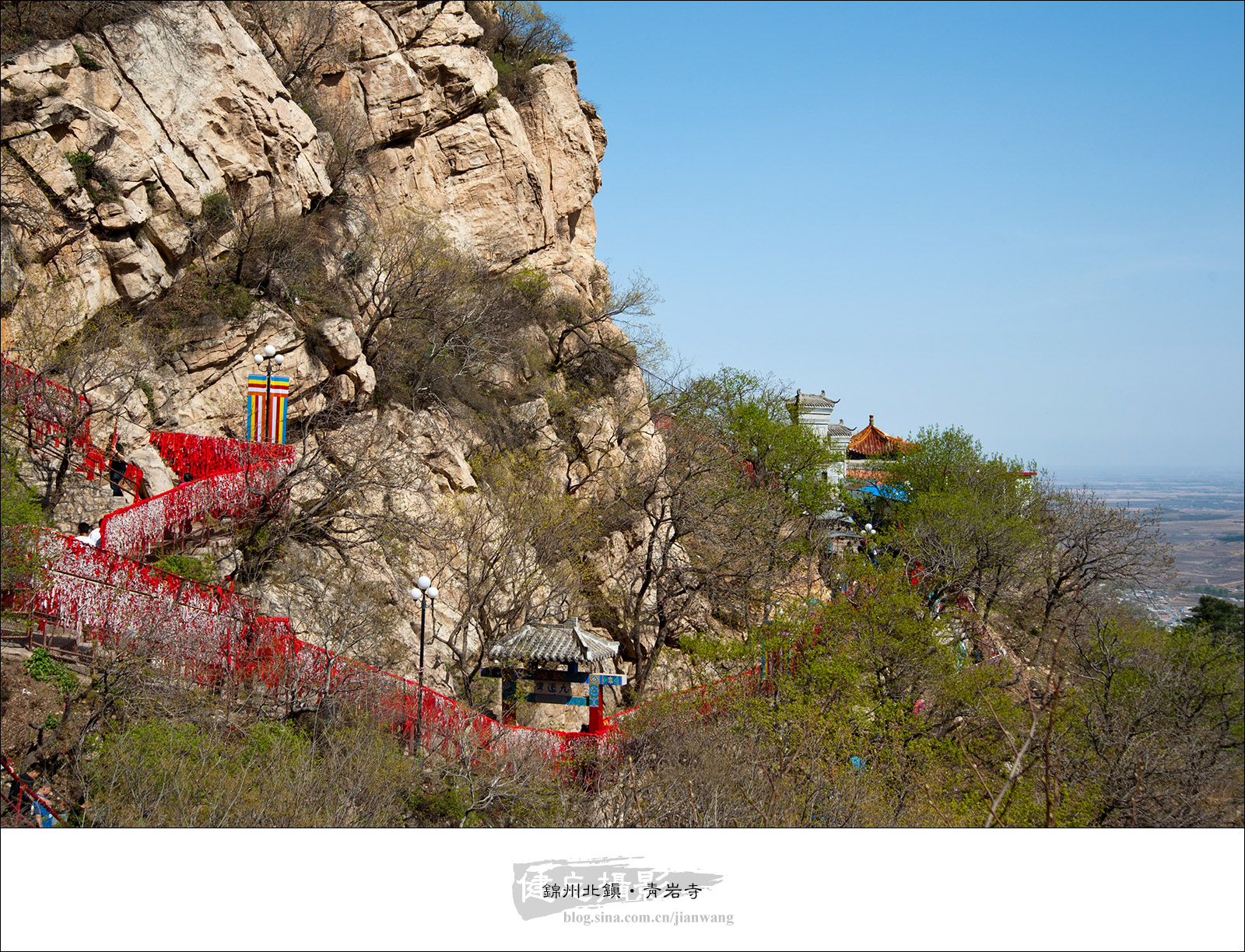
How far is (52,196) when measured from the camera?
11.5 metres

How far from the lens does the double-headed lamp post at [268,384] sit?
13.4m

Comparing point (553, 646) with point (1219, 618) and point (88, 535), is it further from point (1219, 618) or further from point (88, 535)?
point (1219, 618)

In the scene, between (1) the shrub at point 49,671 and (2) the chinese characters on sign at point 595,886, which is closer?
(2) the chinese characters on sign at point 595,886

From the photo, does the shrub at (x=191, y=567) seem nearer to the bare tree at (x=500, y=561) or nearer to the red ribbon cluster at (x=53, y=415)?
the red ribbon cluster at (x=53, y=415)

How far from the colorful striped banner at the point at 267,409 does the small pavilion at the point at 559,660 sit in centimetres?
567

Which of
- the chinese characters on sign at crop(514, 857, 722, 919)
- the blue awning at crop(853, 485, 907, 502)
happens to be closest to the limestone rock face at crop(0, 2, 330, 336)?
the chinese characters on sign at crop(514, 857, 722, 919)

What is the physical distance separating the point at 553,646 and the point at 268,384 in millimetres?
6766

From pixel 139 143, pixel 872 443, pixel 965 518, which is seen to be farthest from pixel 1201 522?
pixel 872 443

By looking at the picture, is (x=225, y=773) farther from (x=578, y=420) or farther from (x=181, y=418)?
(x=578, y=420)

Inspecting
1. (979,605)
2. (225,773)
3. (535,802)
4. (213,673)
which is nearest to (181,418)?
(213,673)

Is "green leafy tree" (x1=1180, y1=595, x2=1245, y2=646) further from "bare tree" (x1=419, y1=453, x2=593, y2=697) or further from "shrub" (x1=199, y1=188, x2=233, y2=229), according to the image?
"shrub" (x1=199, y1=188, x2=233, y2=229)

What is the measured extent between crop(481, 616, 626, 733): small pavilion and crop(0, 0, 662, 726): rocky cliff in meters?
2.25

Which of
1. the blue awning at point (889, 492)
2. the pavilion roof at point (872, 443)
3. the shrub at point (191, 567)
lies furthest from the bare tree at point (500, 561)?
the pavilion roof at point (872, 443)

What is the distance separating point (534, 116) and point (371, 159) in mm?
6787
